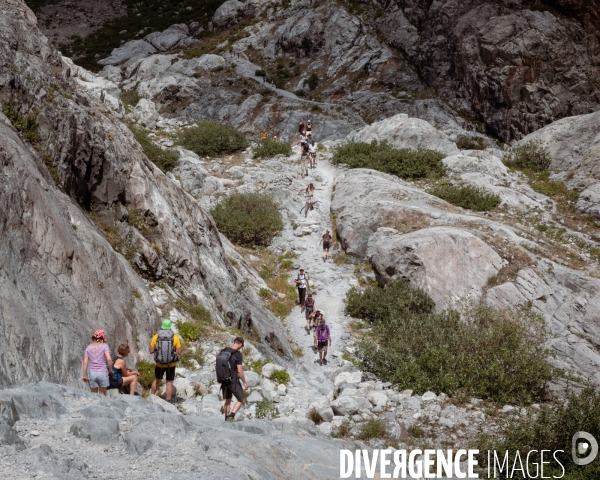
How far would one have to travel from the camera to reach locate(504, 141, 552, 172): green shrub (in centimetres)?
3212

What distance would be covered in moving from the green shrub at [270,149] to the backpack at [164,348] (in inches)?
1048

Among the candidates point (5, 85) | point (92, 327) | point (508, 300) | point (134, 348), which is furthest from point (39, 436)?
point (508, 300)

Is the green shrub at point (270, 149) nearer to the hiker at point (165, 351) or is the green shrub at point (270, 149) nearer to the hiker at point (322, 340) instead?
the hiker at point (322, 340)

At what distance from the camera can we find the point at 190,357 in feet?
37.1

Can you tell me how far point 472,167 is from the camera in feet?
99.6

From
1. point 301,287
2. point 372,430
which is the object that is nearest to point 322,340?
point 301,287

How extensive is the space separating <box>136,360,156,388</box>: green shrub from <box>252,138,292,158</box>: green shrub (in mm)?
25884

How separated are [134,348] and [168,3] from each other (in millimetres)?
78209

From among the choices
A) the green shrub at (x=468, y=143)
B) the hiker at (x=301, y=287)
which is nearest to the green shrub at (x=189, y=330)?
the hiker at (x=301, y=287)

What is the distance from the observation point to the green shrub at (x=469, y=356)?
11.1 meters

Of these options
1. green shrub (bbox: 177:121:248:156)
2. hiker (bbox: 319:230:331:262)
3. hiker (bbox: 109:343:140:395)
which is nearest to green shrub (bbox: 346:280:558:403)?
hiker (bbox: 109:343:140:395)

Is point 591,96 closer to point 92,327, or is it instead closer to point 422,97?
point 422,97

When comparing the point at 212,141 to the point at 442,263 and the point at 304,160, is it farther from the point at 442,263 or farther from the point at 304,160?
the point at 442,263

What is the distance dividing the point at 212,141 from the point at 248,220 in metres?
12.2
